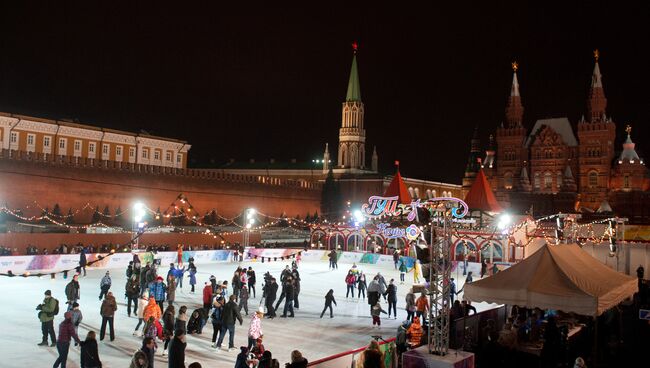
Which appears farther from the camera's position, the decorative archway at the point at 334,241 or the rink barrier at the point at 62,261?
the decorative archway at the point at 334,241

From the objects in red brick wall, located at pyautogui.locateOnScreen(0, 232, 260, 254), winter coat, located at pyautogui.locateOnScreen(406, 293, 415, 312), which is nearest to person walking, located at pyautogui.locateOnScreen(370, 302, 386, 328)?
winter coat, located at pyautogui.locateOnScreen(406, 293, 415, 312)

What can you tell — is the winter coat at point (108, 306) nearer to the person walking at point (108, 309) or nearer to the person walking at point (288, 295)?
the person walking at point (108, 309)

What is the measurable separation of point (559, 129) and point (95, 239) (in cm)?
5535

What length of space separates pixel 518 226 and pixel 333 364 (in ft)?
78.0

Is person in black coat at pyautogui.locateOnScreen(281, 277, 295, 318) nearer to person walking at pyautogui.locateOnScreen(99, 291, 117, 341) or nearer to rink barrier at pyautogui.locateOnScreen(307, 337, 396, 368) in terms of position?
person walking at pyautogui.locateOnScreen(99, 291, 117, 341)

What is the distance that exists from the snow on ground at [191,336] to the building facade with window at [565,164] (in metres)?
45.5

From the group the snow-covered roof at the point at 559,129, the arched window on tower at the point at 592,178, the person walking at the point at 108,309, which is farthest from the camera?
the snow-covered roof at the point at 559,129

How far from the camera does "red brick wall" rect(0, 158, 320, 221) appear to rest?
110ft

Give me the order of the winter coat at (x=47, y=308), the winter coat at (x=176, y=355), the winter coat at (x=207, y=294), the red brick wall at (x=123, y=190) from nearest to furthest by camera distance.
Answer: the winter coat at (x=176, y=355) < the winter coat at (x=47, y=308) < the winter coat at (x=207, y=294) < the red brick wall at (x=123, y=190)

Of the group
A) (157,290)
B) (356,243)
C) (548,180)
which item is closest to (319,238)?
(356,243)

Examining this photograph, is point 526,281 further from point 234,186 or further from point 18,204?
point 234,186

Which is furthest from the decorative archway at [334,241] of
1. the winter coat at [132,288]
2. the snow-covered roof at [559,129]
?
the snow-covered roof at [559,129]

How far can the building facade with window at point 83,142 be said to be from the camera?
145 ft

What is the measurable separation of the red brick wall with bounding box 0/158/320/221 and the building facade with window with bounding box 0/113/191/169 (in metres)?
1.58
